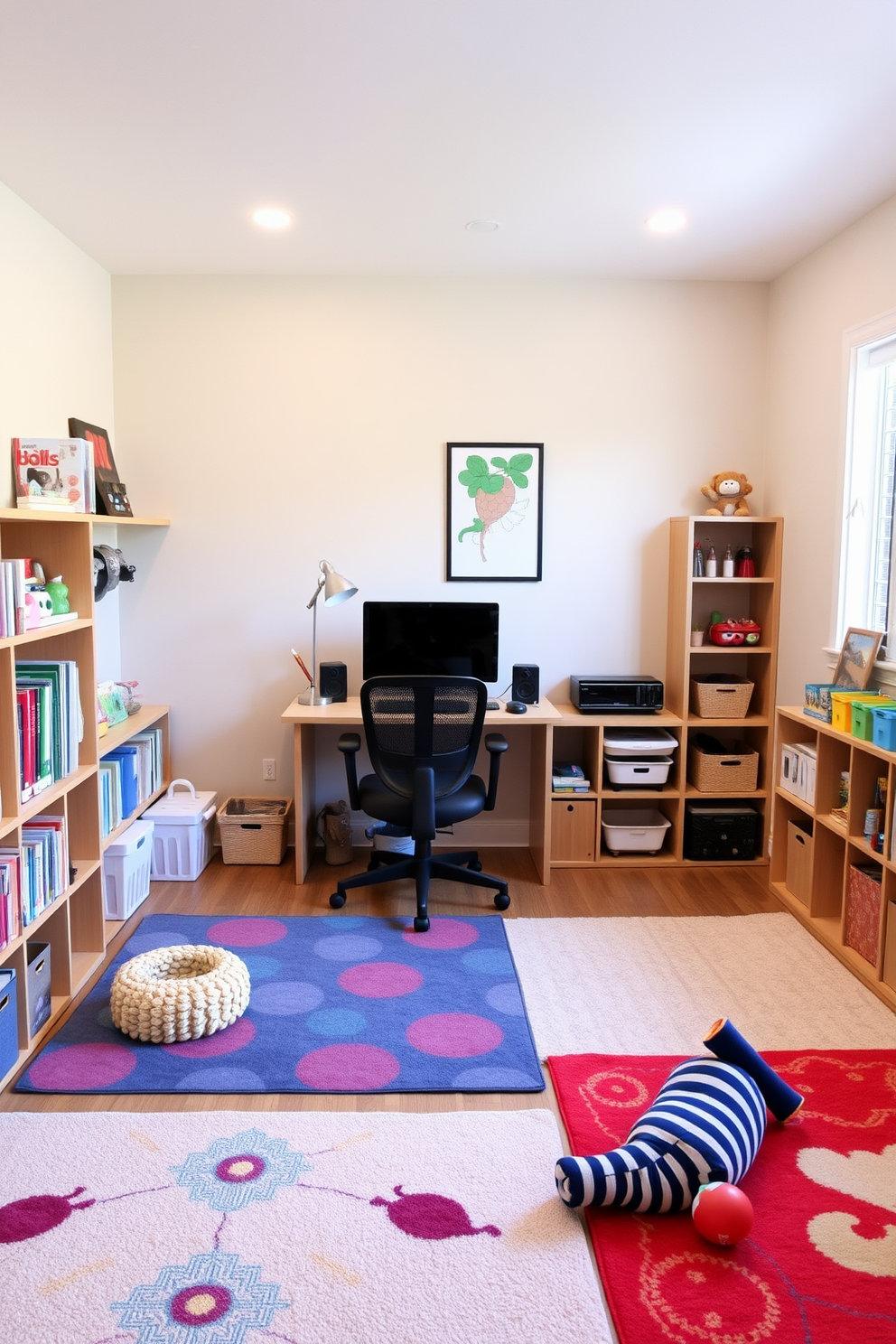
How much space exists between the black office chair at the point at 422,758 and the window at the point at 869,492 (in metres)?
1.47

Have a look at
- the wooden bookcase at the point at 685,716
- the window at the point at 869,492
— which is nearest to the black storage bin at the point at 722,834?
the wooden bookcase at the point at 685,716

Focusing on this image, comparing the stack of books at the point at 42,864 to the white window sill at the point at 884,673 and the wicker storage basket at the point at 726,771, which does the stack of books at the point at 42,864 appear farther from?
the white window sill at the point at 884,673

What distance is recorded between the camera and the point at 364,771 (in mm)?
4312

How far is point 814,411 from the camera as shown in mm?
3799

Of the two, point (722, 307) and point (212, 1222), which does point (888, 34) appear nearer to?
point (722, 307)

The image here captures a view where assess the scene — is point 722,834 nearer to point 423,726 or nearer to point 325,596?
point 423,726

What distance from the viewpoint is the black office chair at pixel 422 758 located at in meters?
3.35

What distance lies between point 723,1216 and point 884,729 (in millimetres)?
1616

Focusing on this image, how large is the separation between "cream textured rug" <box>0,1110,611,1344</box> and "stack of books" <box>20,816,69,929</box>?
0.56 m

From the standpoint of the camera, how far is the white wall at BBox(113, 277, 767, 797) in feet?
13.6

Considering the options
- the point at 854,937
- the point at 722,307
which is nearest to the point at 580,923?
the point at 854,937

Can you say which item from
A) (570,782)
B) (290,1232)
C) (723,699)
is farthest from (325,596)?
(290,1232)

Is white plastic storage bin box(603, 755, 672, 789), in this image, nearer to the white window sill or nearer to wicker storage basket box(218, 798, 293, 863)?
the white window sill

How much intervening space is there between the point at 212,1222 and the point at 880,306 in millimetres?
3405
